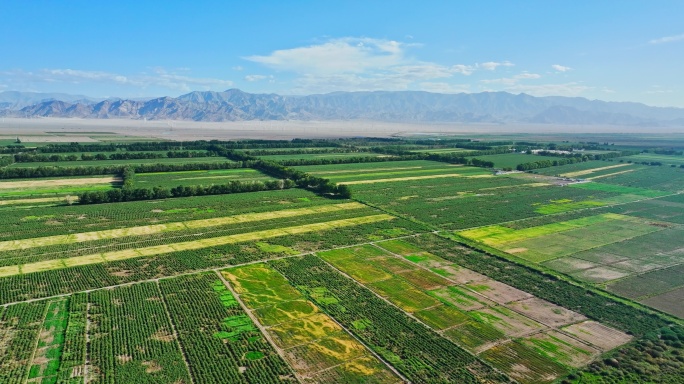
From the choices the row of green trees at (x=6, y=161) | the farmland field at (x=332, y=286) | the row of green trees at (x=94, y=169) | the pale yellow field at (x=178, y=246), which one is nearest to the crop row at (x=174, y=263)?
the farmland field at (x=332, y=286)

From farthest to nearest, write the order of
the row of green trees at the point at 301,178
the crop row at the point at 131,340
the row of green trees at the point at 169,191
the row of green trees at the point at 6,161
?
1. the row of green trees at the point at 6,161
2. the row of green trees at the point at 301,178
3. the row of green trees at the point at 169,191
4. the crop row at the point at 131,340

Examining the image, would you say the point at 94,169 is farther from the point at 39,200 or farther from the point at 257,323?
the point at 257,323

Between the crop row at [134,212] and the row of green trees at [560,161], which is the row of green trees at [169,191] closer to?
the crop row at [134,212]

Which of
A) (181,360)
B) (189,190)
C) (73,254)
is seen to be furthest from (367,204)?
(181,360)

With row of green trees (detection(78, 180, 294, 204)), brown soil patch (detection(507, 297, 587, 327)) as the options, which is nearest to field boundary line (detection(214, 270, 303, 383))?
brown soil patch (detection(507, 297, 587, 327))

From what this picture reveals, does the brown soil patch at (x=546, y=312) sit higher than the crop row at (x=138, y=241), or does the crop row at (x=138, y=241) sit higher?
the crop row at (x=138, y=241)

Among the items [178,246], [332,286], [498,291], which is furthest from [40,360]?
[498,291]
